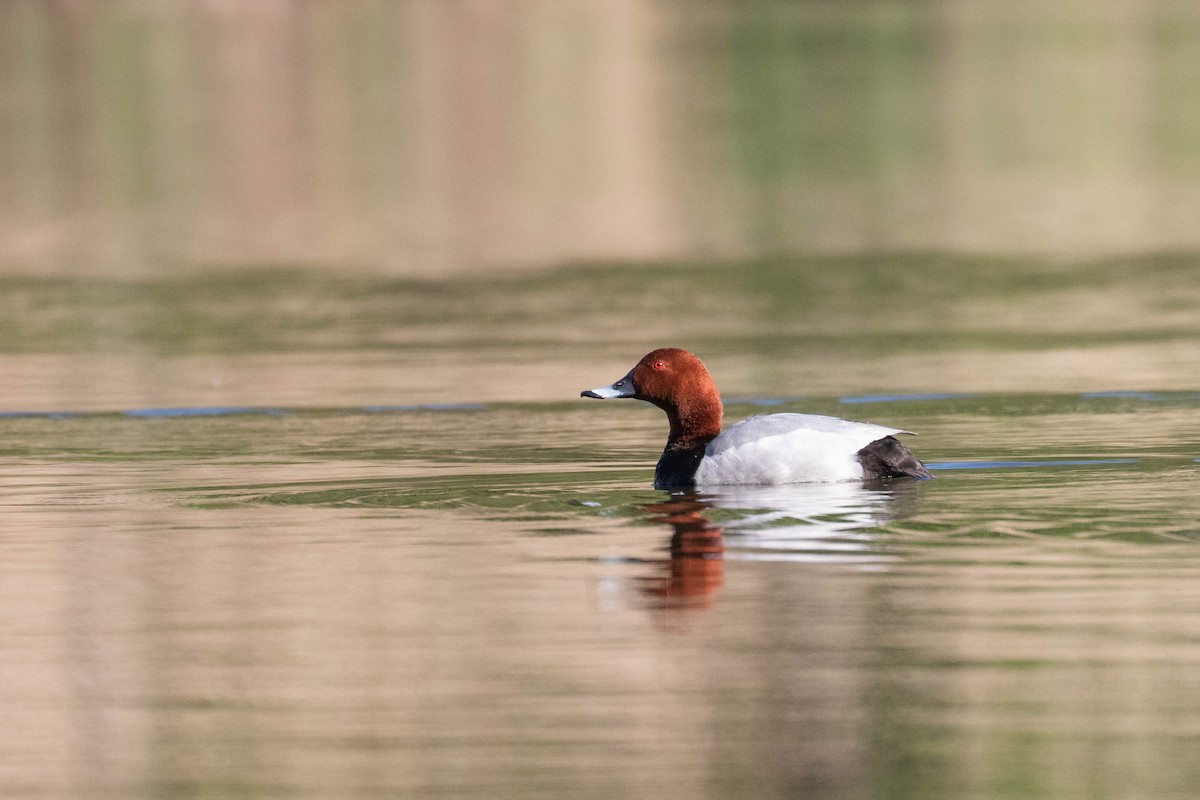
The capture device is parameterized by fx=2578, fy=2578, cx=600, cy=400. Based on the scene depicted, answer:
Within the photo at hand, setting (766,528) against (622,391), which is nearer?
(766,528)

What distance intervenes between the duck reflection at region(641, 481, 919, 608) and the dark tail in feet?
0.22

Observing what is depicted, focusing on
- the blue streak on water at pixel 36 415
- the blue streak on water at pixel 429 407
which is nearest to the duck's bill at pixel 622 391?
the blue streak on water at pixel 429 407

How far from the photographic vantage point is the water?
7.11 meters

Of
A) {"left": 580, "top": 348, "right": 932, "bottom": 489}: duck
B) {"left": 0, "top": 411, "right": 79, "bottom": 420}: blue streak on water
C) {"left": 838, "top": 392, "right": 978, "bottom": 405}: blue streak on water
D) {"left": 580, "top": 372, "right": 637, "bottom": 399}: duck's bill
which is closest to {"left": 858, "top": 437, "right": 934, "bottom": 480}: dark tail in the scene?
{"left": 580, "top": 348, "right": 932, "bottom": 489}: duck

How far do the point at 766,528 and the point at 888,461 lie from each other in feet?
4.17

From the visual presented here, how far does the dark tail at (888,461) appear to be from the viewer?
11.7 metres

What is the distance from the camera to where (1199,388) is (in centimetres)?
1533

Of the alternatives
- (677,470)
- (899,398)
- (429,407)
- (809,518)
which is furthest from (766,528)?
(429,407)

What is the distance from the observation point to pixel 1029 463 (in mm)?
12242

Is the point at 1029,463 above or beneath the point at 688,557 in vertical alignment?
above

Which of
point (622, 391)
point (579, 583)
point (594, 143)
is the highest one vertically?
point (594, 143)

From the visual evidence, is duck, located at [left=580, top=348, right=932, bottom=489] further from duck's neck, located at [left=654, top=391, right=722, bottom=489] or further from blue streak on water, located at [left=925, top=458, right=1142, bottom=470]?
blue streak on water, located at [left=925, top=458, right=1142, bottom=470]

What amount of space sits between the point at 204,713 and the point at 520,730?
1.02m

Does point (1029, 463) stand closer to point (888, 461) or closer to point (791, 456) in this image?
point (888, 461)
